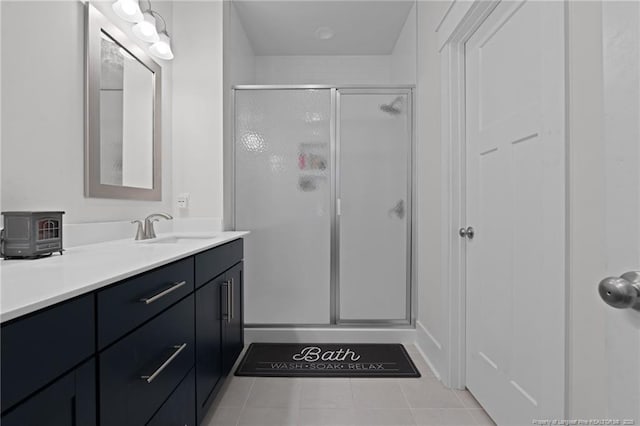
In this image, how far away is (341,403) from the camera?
1781 mm

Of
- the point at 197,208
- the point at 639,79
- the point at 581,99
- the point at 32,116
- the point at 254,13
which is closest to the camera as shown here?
the point at 639,79

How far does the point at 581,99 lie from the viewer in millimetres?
969

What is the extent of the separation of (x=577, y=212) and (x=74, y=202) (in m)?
1.90

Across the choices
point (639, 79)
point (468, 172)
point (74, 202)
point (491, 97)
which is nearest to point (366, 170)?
point (468, 172)

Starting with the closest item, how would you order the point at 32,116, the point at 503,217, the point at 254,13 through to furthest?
the point at 32,116 → the point at 503,217 → the point at 254,13

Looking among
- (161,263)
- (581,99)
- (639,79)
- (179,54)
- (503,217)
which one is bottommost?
(161,263)

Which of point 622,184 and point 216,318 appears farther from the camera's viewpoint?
point 216,318

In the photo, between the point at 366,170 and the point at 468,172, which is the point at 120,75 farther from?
the point at 468,172

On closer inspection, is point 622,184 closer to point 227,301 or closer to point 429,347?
point 227,301

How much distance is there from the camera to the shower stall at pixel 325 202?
8.52 ft

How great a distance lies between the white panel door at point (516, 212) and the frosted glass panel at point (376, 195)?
0.79 meters

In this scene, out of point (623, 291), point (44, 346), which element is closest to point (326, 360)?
point (44, 346)

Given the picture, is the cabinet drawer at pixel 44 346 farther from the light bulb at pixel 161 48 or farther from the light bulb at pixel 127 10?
the light bulb at pixel 161 48

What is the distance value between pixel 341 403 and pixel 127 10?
89.7 inches
